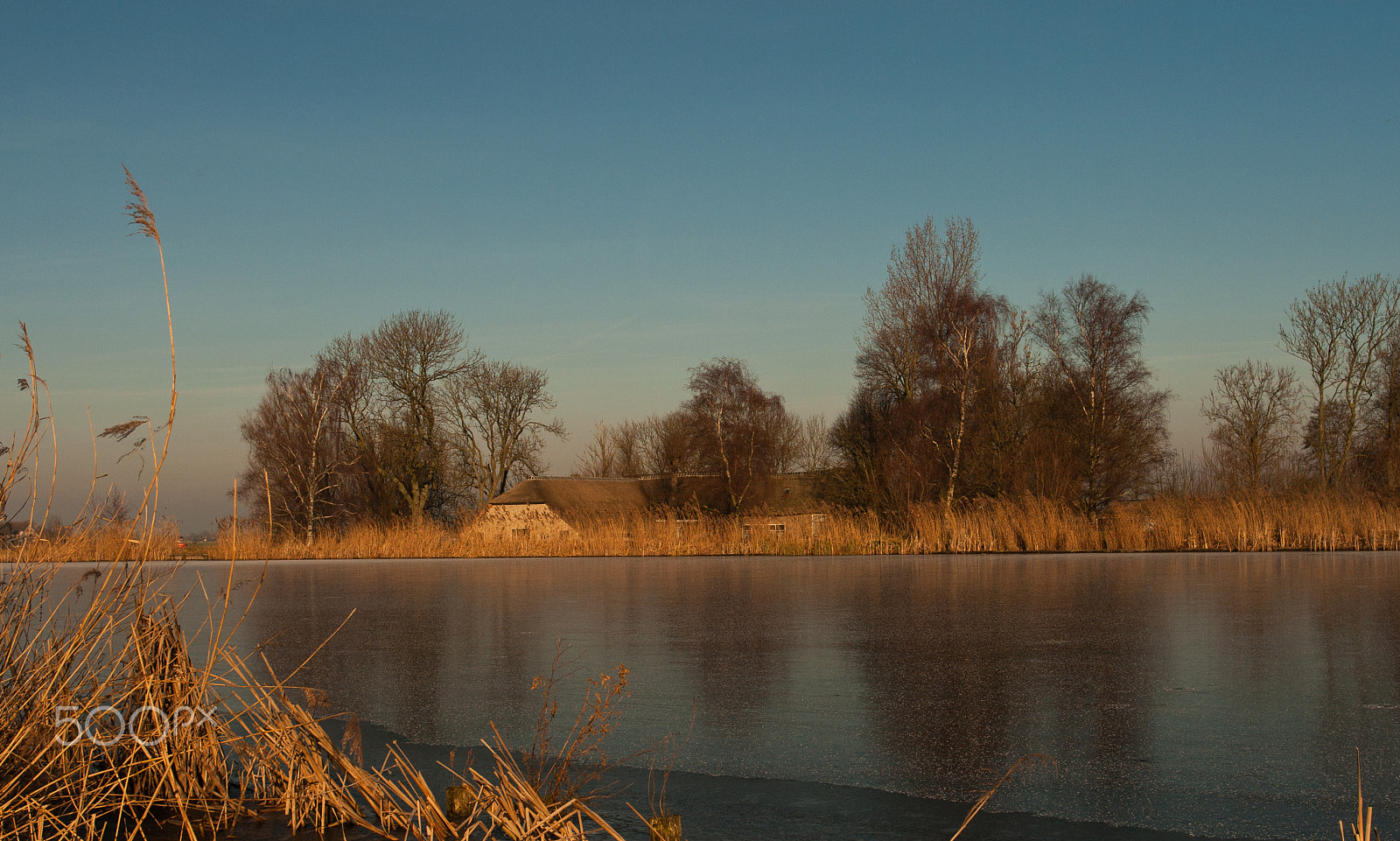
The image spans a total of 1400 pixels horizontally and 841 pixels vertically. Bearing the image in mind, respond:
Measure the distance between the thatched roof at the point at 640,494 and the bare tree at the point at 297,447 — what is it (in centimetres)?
698

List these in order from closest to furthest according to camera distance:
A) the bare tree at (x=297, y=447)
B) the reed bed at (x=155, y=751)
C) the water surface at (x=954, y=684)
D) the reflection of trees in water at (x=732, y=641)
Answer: the reed bed at (x=155, y=751), the water surface at (x=954, y=684), the reflection of trees in water at (x=732, y=641), the bare tree at (x=297, y=447)

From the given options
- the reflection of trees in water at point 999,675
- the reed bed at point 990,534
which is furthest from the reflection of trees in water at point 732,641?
the reed bed at point 990,534

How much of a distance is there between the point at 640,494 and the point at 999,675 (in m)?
44.2

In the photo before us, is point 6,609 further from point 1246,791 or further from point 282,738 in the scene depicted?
point 1246,791

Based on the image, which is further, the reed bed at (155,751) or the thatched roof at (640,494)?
the thatched roof at (640,494)

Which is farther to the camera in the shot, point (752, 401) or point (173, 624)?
point (752, 401)

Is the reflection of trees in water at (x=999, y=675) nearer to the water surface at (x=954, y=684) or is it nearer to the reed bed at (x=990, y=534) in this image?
the water surface at (x=954, y=684)

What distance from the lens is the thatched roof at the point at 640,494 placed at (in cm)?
4412

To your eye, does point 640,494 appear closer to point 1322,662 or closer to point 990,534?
point 990,534

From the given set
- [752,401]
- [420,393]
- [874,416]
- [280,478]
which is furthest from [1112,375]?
[280,478]

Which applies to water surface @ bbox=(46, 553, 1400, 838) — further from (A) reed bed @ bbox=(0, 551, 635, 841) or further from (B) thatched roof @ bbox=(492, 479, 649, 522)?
(B) thatched roof @ bbox=(492, 479, 649, 522)

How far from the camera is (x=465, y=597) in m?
11.8

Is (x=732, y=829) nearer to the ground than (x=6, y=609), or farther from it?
nearer to the ground

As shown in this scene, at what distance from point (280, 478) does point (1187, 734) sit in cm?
4341
